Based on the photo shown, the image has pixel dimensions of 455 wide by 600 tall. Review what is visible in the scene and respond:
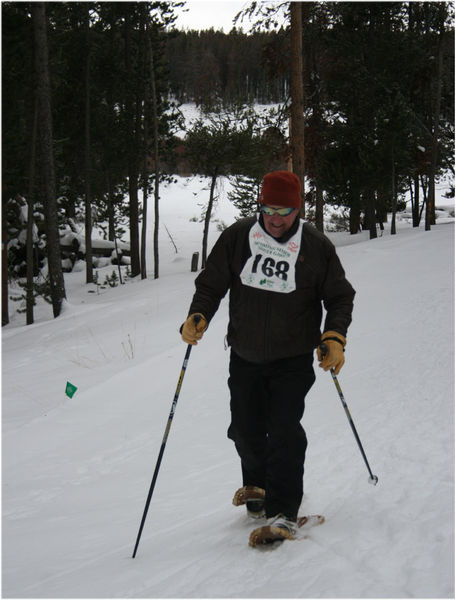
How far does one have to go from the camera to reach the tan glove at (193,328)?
3283mm

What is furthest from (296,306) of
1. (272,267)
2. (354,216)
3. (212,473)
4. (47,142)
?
(354,216)

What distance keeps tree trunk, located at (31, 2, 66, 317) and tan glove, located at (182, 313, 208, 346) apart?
14079 millimetres

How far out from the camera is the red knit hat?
124 inches

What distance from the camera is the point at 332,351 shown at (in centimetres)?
308

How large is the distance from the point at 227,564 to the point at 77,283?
24.0 m

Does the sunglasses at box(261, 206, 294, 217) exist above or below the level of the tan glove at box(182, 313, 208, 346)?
above

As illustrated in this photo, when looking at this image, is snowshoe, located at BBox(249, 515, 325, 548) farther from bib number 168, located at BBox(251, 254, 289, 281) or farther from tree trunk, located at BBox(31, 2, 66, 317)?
tree trunk, located at BBox(31, 2, 66, 317)

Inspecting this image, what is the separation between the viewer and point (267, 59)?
16266 mm

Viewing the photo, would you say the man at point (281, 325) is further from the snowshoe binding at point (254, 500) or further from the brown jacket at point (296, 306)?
the snowshoe binding at point (254, 500)

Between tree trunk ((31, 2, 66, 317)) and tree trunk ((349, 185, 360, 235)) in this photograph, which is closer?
tree trunk ((31, 2, 66, 317))

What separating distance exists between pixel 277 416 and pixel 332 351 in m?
0.48

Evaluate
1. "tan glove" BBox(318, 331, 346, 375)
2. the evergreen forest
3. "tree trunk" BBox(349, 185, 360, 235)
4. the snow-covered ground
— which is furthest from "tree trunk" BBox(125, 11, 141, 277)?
"tan glove" BBox(318, 331, 346, 375)

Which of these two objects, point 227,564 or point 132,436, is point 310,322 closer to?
point 227,564

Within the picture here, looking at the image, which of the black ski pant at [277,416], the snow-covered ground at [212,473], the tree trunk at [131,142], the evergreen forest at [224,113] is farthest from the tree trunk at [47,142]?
the black ski pant at [277,416]
